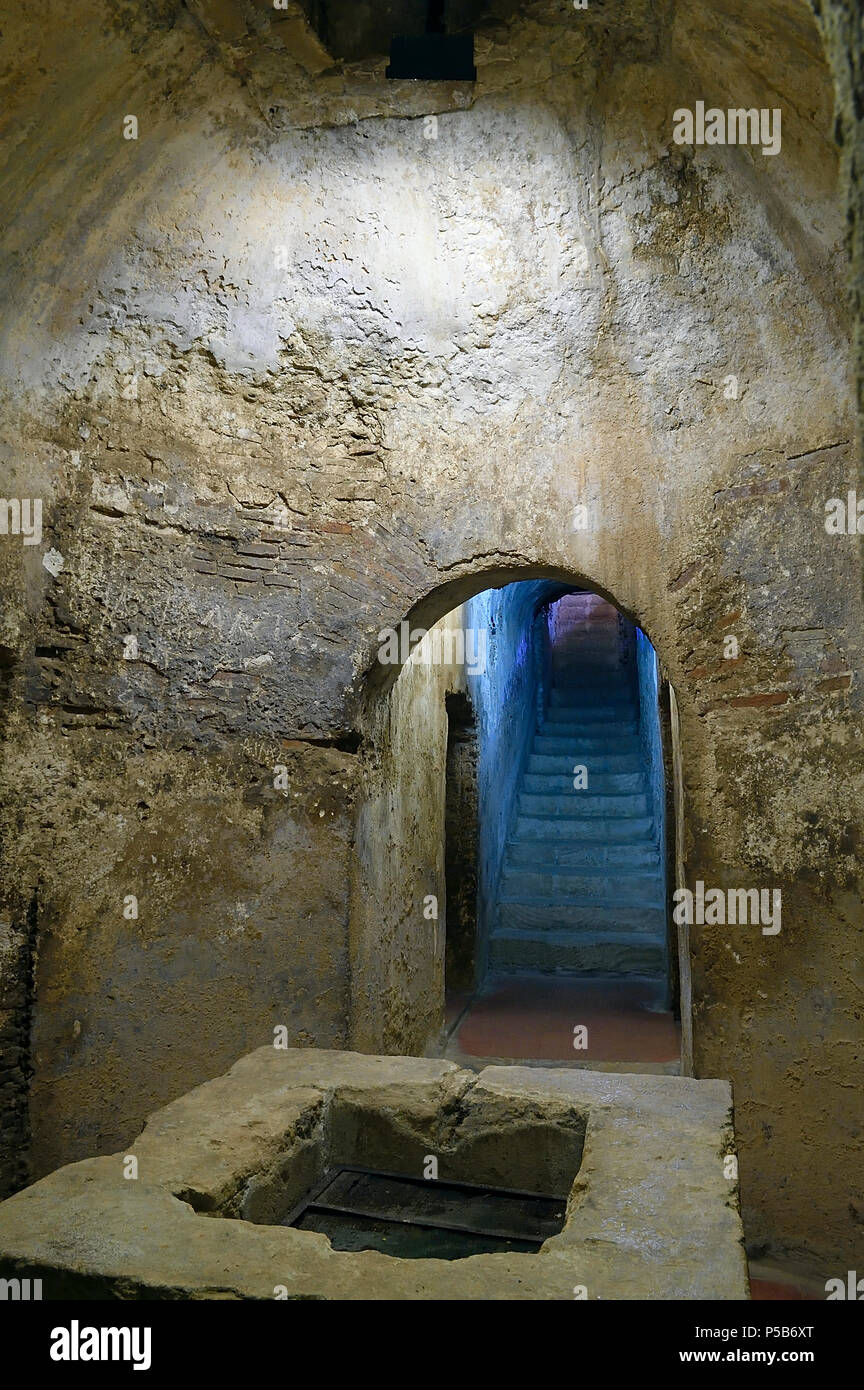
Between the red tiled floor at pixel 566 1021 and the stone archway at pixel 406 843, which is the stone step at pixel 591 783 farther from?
the stone archway at pixel 406 843

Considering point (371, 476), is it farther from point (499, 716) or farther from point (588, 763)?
point (588, 763)

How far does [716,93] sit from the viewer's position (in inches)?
135

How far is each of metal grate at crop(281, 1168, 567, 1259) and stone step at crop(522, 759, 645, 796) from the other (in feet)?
27.0

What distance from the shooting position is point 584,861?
9391mm

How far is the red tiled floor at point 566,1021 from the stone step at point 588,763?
338 cm

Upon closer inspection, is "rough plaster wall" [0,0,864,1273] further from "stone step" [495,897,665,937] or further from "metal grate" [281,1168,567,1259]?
"stone step" [495,897,665,937]

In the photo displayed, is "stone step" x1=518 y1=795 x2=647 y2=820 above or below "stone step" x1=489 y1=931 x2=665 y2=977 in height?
above

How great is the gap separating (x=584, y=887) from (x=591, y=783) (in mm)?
2069

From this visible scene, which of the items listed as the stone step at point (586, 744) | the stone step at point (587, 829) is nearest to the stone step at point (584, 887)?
the stone step at point (587, 829)

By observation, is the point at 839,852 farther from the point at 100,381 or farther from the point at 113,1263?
the point at 100,381

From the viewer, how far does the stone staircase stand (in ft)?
27.0

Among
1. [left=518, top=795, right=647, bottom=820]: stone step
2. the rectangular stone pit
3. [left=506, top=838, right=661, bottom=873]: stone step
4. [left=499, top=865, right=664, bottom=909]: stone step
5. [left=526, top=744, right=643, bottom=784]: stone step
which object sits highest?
[left=526, top=744, right=643, bottom=784]: stone step

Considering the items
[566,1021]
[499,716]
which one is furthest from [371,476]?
[499,716]

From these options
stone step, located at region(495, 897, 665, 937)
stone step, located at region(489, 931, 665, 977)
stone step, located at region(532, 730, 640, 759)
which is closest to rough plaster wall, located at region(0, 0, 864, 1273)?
stone step, located at region(489, 931, 665, 977)
